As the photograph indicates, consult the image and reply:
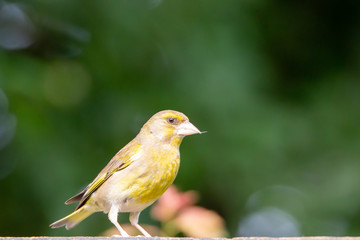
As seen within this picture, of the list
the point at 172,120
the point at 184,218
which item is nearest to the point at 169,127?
the point at 172,120

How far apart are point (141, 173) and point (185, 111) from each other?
215cm

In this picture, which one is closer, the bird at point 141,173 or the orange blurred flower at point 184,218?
the orange blurred flower at point 184,218

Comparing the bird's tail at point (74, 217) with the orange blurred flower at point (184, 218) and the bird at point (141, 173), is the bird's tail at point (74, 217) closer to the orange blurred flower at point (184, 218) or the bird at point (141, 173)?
the bird at point (141, 173)

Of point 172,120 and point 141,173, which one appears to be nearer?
point 141,173

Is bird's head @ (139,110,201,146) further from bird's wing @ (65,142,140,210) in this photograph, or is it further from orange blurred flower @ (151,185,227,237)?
orange blurred flower @ (151,185,227,237)

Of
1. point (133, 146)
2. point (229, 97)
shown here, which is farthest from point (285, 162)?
point (133, 146)

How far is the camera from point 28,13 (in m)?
5.77

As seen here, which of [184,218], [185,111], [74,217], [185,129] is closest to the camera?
[184,218]

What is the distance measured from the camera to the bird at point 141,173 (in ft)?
10.7

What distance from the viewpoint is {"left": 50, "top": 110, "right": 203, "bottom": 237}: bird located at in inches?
128

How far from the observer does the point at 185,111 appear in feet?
17.7

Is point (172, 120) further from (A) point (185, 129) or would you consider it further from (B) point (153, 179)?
(B) point (153, 179)

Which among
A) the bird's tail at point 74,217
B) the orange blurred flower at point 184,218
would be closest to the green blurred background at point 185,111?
the bird's tail at point 74,217

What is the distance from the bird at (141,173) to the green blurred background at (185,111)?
1.63 meters
